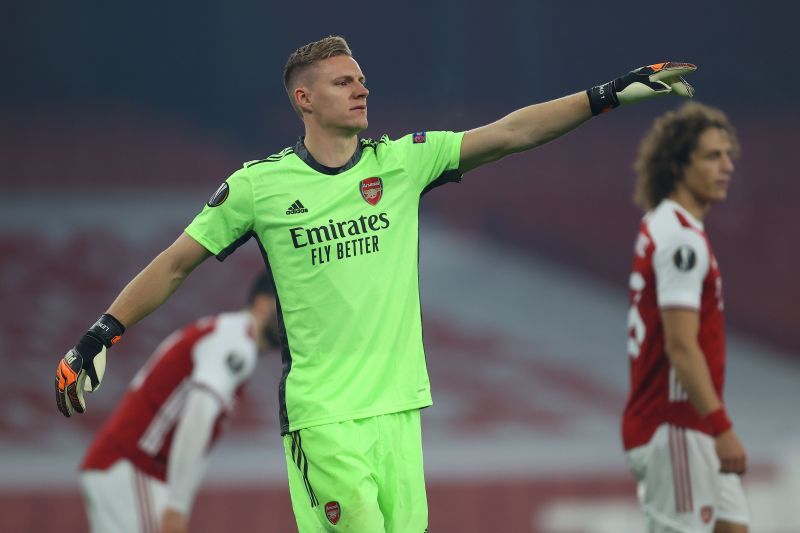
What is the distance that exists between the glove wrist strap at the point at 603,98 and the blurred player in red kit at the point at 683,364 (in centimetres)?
90

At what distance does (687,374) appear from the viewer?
15.8ft

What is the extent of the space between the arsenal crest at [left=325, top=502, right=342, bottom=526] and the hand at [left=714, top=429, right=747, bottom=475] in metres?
1.59

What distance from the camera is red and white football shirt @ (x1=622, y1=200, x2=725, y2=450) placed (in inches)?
194

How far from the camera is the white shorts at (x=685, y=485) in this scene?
4.95 m

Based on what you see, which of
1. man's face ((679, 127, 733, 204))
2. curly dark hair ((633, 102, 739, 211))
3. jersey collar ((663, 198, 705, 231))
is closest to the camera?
jersey collar ((663, 198, 705, 231))

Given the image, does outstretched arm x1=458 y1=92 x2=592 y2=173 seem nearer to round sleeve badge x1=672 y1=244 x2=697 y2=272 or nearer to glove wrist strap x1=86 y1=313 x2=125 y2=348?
round sleeve badge x1=672 y1=244 x2=697 y2=272

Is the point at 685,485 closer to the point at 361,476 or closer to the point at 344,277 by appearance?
the point at 361,476

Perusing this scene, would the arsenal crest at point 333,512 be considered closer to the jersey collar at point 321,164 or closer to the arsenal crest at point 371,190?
the arsenal crest at point 371,190

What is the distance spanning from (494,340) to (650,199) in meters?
6.65

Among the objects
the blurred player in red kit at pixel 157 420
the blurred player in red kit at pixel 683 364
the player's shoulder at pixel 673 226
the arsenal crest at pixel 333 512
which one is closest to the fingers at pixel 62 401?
the arsenal crest at pixel 333 512

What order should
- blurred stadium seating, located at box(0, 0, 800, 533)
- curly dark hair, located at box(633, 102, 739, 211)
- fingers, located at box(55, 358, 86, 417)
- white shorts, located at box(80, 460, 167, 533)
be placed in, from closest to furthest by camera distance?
1. fingers, located at box(55, 358, 86, 417)
2. curly dark hair, located at box(633, 102, 739, 211)
3. white shorts, located at box(80, 460, 167, 533)
4. blurred stadium seating, located at box(0, 0, 800, 533)

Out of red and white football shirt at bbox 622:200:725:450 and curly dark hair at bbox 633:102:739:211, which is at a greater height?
curly dark hair at bbox 633:102:739:211

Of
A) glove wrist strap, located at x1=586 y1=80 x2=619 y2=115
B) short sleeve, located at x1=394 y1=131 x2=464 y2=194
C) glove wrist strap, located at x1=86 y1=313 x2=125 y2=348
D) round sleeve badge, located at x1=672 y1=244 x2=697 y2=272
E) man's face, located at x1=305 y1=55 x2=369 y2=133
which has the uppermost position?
man's face, located at x1=305 y1=55 x2=369 y2=133

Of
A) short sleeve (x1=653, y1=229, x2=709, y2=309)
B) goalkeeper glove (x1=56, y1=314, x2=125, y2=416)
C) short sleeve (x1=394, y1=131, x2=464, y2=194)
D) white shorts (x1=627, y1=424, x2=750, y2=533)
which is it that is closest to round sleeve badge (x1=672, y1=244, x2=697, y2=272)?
short sleeve (x1=653, y1=229, x2=709, y2=309)
